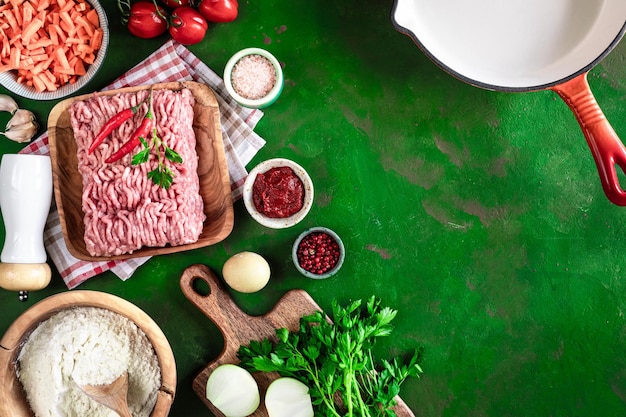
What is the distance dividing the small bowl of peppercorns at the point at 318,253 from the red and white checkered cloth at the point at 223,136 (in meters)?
0.32

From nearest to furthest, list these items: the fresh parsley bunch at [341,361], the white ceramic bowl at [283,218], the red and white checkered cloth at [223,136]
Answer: the fresh parsley bunch at [341,361] < the white ceramic bowl at [283,218] < the red and white checkered cloth at [223,136]

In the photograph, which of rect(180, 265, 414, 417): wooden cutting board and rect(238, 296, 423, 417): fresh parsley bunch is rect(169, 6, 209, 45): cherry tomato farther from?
rect(238, 296, 423, 417): fresh parsley bunch

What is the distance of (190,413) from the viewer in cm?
234

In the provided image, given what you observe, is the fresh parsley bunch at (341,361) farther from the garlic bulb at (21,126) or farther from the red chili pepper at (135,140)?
the garlic bulb at (21,126)

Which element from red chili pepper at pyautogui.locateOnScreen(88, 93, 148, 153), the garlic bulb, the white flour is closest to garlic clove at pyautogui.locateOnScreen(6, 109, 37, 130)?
the garlic bulb

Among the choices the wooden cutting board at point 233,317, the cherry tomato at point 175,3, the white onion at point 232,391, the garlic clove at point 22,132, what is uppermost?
the cherry tomato at point 175,3

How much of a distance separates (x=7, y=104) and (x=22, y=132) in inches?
5.1

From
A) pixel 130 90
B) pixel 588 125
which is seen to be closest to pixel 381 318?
pixel 588 125

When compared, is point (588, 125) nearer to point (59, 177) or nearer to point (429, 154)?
point (429, 154)

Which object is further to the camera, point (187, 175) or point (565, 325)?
point (565, 325)

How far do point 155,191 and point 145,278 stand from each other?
0.43m

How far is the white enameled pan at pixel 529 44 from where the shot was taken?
2.03 metres

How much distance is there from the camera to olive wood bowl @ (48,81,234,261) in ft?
7.31

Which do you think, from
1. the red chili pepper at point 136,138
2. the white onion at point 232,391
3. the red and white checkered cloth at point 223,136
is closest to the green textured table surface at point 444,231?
the red and white checkered cloth at point 223,136
